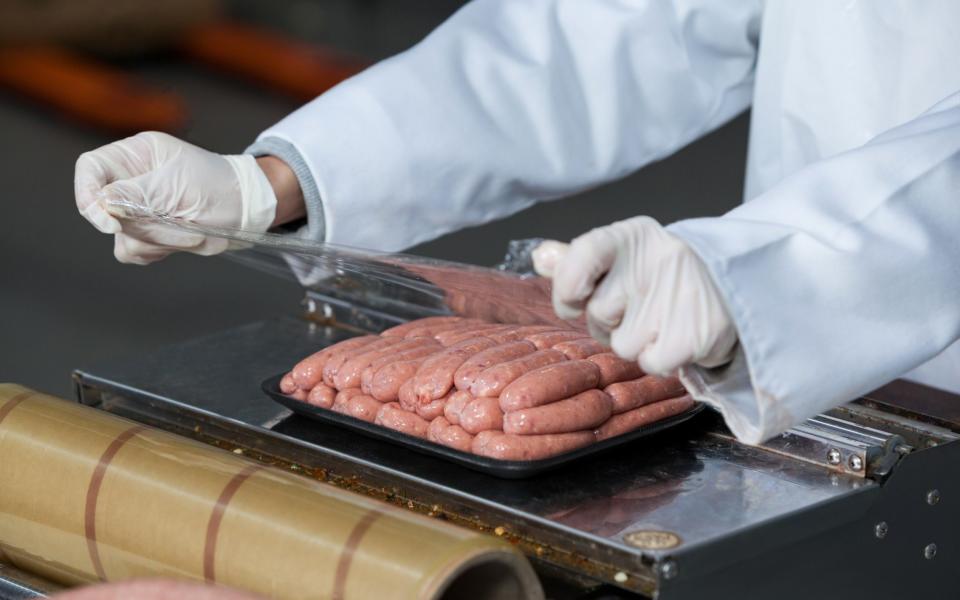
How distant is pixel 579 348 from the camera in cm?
161

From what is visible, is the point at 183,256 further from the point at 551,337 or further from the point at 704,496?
the point at 704,496

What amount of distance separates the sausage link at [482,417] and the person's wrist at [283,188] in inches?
21.6

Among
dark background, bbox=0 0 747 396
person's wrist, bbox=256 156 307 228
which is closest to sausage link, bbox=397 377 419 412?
person's wrist, bbox=256 156 307 228

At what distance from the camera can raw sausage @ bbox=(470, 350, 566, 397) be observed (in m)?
1.48

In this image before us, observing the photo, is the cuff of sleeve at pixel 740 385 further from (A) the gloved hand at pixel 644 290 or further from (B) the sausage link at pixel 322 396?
(B) the sausage link at pixel 322 396

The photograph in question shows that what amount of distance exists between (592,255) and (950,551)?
62 cm

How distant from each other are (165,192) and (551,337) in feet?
1.77

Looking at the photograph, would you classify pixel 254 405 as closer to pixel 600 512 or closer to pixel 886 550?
pixel 600 512

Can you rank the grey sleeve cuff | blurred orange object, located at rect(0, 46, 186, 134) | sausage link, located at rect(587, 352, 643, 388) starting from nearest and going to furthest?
1. sausage link, located at rect(587, 352, 643, 388)
2. the grey sleeve cuff
3. blurred orange object, located at rect(0, 46, 186, 134)

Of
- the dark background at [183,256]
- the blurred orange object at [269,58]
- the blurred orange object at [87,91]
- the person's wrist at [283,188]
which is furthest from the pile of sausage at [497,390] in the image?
the blurred orange object at [269,58]

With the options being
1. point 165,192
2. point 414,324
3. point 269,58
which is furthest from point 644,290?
point 269,58

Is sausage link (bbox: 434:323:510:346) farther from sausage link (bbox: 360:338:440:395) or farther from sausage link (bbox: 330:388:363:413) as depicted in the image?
sausage link (bbox: 330:388:363:413)

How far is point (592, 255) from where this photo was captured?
1.22 meters

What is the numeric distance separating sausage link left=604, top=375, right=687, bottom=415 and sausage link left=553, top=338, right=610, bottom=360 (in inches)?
3.0
